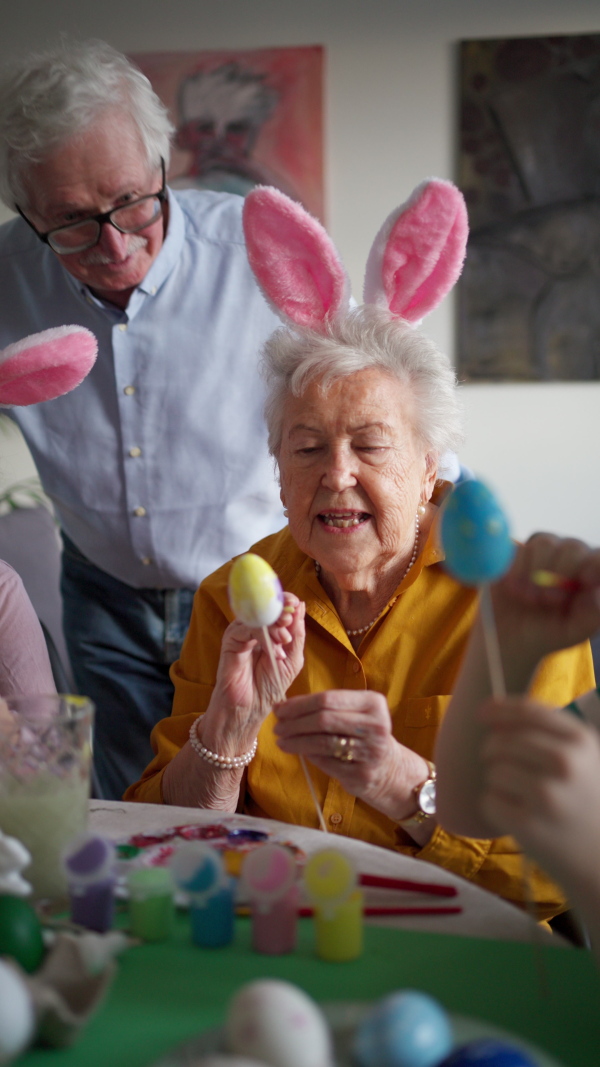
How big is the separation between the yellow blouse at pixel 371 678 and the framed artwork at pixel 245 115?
255 cm

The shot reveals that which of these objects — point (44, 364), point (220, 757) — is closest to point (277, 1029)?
point (220, 757)

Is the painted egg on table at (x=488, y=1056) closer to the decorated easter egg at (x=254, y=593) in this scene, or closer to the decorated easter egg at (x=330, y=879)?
the decorated easter egg at (x=330, y=879)

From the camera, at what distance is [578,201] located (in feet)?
11.7

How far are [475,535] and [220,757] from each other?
686 mm

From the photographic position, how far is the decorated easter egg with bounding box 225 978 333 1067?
0.63 m

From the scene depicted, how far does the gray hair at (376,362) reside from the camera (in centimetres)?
153

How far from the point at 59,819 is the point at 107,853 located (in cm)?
15

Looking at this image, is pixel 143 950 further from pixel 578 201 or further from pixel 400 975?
pixel 578 201

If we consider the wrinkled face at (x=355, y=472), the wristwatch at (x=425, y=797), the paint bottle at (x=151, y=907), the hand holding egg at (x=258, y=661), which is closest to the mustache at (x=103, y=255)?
the wrinkled face at (x=355, y=472)

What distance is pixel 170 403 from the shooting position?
2.12 metres

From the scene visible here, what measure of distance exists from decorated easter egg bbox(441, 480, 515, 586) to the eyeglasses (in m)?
1.17

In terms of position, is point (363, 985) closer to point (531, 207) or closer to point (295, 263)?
point (295, 263)

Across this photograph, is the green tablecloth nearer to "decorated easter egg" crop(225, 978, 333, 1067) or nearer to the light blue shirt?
"decorated easter egg" crop(225, 978, 333, 1067)

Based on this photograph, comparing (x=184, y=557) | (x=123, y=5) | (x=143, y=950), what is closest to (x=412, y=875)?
(x=143, y=950)
